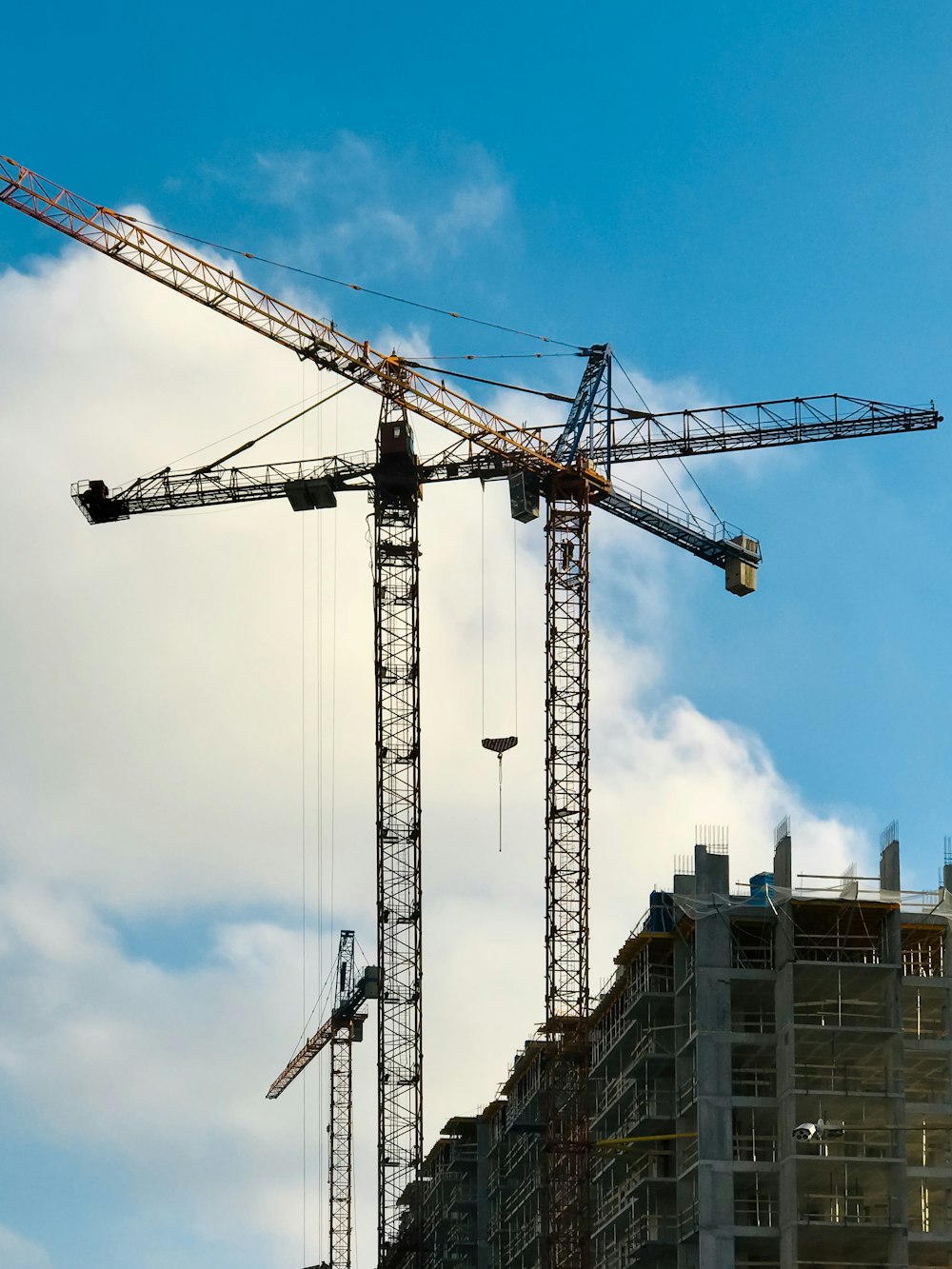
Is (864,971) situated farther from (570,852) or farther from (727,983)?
(570,852)

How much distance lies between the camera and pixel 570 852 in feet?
433

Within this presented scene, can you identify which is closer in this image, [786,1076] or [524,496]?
[786,1076]

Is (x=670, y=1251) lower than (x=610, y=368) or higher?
lower

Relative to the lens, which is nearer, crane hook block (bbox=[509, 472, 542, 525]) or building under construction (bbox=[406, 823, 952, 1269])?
building under construction (bbox=[406, 823, 952, 1269])

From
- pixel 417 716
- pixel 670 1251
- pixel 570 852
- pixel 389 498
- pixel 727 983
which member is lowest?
pixel 670 1251

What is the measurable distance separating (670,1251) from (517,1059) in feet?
127

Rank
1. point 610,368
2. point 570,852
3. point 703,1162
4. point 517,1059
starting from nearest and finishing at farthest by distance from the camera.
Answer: point 703,1162 < point 570,852 < point 610,368 < point 517,1059

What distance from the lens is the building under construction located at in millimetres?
109688

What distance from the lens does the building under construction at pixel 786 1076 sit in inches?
4318

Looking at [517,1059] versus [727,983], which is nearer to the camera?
[727,983]

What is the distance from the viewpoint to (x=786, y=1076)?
363 ft

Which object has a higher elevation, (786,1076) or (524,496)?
(524,496)

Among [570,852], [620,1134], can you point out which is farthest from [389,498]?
[620,1134]

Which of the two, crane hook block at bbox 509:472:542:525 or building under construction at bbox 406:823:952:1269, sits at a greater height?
crane hook block at bbox 509:472:542:525
